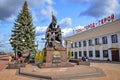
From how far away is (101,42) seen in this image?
3675cm

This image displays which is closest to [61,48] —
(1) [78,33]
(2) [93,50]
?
(2) [93,50]

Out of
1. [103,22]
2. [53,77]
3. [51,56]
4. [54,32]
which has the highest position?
[103,22]

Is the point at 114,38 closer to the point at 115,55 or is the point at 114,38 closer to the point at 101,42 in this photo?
the point at 115,55

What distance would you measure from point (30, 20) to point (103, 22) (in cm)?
1391

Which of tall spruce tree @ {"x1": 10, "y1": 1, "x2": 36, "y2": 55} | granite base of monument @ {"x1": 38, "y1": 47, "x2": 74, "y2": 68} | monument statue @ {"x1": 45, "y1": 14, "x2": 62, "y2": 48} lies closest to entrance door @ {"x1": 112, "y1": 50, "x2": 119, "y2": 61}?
tall spruce tree @ {"x1": 10, "y1": 1, "x2": 36, "y2": 55}

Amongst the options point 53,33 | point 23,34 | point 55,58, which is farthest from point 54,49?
point 23,34

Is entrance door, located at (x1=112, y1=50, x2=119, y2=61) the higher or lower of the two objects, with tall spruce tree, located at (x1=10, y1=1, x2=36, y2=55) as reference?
lower

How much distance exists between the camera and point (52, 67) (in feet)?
52.2

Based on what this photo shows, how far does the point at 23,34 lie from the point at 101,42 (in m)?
15.4

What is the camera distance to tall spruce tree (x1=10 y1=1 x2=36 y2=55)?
33.2 m

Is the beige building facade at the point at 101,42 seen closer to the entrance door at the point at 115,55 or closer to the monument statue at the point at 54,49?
the entrance door at the point at 115,55

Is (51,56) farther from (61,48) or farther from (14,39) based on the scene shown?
(14,39)

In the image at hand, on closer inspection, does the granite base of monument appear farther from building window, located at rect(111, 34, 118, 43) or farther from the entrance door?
building window, located at rect(111, 34, 118, 43)

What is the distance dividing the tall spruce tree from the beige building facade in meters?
13.0
